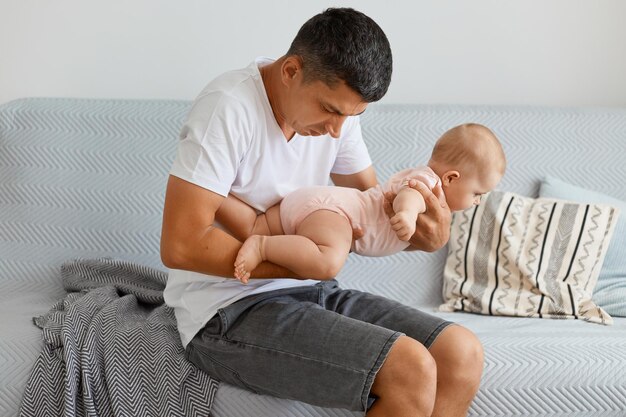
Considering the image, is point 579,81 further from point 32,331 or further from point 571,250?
point 32,331

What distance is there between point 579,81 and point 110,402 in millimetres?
1817

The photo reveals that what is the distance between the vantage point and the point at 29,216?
2.26 m

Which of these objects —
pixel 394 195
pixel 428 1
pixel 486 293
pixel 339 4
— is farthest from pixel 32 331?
pixel 428 1

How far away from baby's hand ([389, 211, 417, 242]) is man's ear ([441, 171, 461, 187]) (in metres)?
0.21

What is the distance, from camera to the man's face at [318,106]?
1.51 m

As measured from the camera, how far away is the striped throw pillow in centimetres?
219

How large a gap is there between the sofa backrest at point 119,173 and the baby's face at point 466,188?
576 mm

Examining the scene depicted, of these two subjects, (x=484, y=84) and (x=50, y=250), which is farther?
(x=484, y=84)

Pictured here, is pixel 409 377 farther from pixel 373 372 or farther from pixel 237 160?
pixel 237 160

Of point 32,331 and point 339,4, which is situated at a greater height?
point 339,4

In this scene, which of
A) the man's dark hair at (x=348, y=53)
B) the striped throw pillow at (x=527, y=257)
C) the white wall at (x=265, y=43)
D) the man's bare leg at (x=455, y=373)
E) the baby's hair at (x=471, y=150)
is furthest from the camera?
the white wall at (x=265, y=43)

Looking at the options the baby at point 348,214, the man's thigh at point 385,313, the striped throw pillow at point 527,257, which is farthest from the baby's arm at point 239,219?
the striped throw pillow at point 527,257

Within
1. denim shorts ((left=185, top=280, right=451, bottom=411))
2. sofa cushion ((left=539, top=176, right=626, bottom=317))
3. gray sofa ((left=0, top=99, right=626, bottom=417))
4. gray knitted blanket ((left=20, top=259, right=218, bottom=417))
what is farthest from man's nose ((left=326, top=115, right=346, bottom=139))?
sofa cushion ((left=539, top=176, right=626, bottom=317))

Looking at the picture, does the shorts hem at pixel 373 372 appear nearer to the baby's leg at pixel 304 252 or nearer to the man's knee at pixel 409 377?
the man's knee at pixel 409 377
